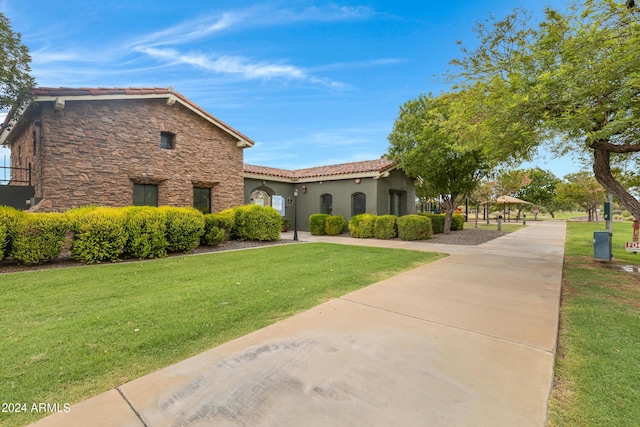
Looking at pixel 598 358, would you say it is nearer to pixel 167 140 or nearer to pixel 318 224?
pixel 318 224

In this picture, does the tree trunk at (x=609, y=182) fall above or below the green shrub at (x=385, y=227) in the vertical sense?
above

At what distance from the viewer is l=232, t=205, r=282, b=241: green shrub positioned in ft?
38.1

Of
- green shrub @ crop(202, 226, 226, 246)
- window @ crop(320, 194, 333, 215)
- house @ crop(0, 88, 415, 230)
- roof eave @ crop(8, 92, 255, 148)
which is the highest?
roof eave @ crop(8, 92, 255, 148)

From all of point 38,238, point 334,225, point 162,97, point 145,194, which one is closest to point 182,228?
point 38,238

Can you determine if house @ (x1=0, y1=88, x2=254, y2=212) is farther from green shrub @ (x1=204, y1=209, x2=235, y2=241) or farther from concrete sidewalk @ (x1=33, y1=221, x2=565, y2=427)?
concrete sidewalk @ (x1=33, y1=221, x2=565, y2=427)

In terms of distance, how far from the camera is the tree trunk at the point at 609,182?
6.57 meters

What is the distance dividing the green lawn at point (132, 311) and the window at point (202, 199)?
238 inches

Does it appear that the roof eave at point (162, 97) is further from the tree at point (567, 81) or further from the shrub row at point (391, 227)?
the tree at point (567, 81)

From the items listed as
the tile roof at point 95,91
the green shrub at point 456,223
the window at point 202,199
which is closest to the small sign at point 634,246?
the green shrub at point 456,223

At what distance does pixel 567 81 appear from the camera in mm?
4871

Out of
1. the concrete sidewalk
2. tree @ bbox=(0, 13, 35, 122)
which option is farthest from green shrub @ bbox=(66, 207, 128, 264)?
the concrete sidewalk

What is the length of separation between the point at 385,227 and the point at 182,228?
8.84 metres

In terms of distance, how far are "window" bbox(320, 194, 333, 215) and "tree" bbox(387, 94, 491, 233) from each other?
14.1 feet

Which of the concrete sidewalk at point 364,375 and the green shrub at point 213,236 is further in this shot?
the green shrub at point 213,236
